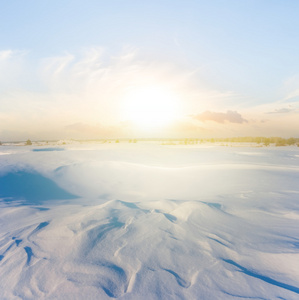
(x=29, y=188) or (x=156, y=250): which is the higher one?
(x=156, y=250)

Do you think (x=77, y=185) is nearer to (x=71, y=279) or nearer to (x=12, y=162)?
(x=12, y=162)

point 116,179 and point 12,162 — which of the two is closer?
point 116,179

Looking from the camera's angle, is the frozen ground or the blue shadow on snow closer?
the frozen ground

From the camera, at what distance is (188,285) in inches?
56.9

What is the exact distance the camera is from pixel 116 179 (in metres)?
5.76

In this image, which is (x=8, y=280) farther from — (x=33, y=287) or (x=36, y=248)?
(x=36, y=248)

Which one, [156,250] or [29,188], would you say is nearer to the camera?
[156,250]

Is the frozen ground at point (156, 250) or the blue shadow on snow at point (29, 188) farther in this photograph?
the blue shadow on snow at point (29, 188)

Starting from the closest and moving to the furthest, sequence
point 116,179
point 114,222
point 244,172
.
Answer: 1. point 114,222
2. point 116,179
3. point 244,172

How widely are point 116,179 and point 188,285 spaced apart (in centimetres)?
451

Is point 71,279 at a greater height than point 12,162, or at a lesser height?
lesser

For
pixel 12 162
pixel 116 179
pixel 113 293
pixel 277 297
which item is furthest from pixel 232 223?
pixel 12 162

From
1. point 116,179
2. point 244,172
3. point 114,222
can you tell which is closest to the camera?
point 114,222

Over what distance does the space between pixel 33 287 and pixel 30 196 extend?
135 inches
